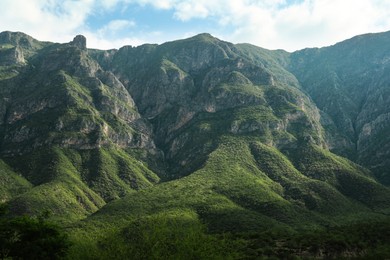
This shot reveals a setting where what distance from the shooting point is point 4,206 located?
105062 millimetres

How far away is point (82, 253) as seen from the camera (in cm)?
14550

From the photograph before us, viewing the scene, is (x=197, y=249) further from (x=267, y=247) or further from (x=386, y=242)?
(x=386, y=242)

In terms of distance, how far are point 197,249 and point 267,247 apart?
83.8ft

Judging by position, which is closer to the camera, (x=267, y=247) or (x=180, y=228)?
(x=267, y=247)

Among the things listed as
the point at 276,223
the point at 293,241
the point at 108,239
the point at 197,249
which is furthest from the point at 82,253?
the point at 276,223

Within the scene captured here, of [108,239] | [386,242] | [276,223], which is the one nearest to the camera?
[386,242]

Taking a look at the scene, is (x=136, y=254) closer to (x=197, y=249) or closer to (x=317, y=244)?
(x=197, y=249)

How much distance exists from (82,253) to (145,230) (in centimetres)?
2804

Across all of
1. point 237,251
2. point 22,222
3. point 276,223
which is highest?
point 22,222

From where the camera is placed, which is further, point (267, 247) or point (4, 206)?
point (267, 247)

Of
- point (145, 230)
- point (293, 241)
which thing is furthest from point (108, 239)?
point (293, 241)

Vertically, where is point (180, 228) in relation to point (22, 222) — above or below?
below

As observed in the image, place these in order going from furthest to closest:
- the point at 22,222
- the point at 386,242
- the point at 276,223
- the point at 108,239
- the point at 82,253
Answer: the point at 276,223 → the point at 108,239 → the point at 82,253 → the point at 386,242 → the point at 22,222

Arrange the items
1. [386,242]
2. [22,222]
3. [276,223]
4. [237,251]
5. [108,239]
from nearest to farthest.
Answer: [22,222] < [386,242] < [237,251] < [108,239] < [276,223]
